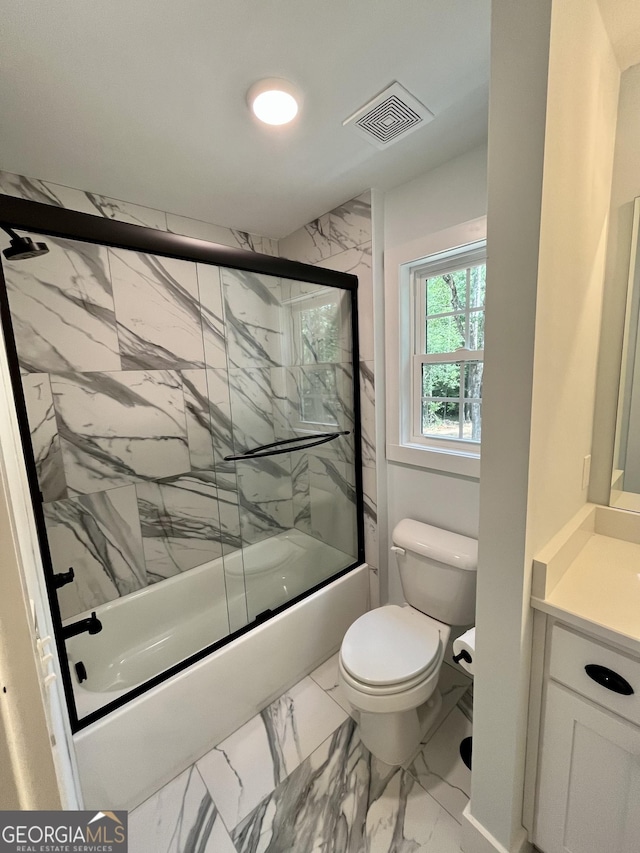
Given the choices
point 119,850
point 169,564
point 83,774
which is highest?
point 119,850

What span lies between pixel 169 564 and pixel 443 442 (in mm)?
1696

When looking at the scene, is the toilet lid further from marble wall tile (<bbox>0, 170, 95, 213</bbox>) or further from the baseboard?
marble wall tile (<bbox>0, 170, 95, 213</bbox>)

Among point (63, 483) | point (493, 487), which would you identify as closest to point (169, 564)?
point (63, 483)

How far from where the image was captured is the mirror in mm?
1183

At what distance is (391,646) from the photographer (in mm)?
1435

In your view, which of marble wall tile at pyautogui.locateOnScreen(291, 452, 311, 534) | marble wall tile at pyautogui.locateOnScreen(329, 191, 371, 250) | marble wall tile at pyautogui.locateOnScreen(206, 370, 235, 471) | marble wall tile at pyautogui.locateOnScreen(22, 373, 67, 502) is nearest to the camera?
marble wall tile at pyautogui.locateOnScreen(22, 373, 67, 502)

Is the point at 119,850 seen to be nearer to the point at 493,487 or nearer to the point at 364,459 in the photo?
the point at 493,487

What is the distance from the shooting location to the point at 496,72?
782mm

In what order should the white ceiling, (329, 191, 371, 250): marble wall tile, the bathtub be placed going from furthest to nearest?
(329, 191, 371, 250): marble wall tile
the bathtub
the white ceiling

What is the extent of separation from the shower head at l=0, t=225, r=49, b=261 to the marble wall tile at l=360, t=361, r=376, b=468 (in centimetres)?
144

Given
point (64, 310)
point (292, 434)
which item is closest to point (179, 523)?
point (292, 434)

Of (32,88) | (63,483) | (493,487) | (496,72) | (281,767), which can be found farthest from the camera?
(63,483)

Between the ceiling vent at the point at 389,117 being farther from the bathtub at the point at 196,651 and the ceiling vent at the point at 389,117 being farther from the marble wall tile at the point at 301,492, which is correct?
the bathtub at the point at 196,651

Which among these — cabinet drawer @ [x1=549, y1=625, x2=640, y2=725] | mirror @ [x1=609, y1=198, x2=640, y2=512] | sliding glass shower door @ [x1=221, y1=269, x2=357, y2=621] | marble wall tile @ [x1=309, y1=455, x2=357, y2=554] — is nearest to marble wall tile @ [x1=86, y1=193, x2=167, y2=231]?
sliding glass shower door @ [x1=221, y1=269, x2=357, y2=621]
